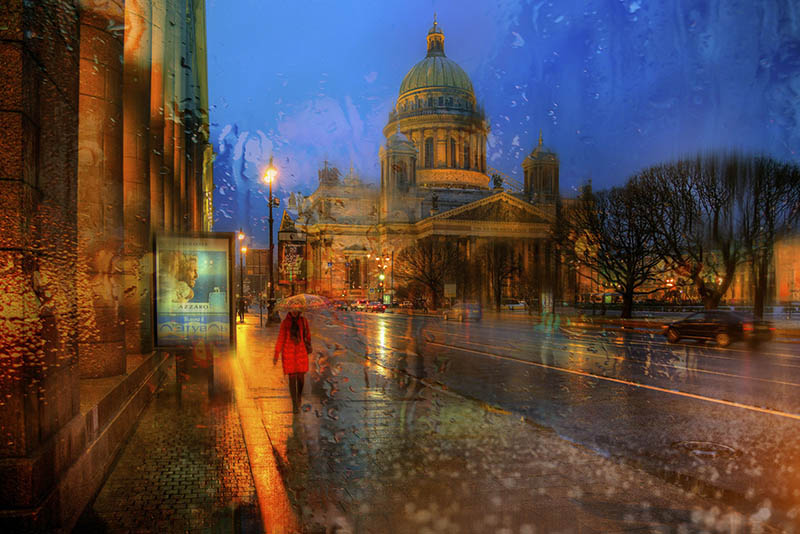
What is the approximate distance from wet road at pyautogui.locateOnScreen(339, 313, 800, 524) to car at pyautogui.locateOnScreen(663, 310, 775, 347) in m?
1.76

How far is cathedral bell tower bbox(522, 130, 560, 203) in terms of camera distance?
10481 cm

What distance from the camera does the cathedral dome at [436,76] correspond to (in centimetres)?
11462

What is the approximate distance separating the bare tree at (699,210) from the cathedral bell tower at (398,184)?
68.1 meters

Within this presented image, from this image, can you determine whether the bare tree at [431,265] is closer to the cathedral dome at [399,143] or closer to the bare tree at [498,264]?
the bare tree at [498,264]

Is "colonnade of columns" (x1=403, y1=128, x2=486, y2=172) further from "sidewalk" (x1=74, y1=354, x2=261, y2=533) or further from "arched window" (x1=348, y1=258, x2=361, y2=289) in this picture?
"sidewalk" (x1=74, y1=354, x2=261, y2=533)

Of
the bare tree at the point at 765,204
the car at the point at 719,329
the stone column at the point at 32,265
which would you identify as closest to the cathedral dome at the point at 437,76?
the bare tree at the point at 765,204

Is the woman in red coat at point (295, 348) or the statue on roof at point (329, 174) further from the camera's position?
the statue on roof at point (329, 174)

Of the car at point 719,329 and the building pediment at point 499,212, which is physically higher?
the building pediment at point 499,212

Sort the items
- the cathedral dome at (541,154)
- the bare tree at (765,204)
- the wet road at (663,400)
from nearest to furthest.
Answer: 1. the wet road at (663,400)
2. the bare tree at (765,204)
3. the cathedral dome at (541,154)

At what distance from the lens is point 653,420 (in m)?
9.03

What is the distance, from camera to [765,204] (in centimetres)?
3434

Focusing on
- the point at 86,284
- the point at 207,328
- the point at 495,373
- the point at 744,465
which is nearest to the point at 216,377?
the point at 207,328

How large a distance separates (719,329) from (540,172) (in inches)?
3371

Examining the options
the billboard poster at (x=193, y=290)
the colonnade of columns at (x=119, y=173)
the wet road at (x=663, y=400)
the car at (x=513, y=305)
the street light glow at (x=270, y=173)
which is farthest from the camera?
the car at (x=513, y=305)
